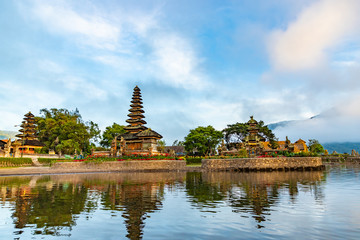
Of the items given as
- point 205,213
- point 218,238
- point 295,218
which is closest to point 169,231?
point 218,238

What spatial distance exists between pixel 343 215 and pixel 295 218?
2.01 m

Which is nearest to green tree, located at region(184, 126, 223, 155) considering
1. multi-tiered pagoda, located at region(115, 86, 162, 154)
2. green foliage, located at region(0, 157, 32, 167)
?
multi-tiered pagoda, located at region(115, 86, 162, 154)

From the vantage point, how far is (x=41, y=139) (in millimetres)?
84250

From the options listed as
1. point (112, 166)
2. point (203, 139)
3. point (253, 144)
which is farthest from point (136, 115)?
point (253, 144)

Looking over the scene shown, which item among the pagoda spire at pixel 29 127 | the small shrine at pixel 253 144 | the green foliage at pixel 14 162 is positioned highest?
the pagoda spire at pixel 29 127

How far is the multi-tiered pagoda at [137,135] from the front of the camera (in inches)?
2171

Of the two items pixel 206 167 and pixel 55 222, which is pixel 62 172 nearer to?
pixel 206 167

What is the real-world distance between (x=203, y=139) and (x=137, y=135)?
1907cm

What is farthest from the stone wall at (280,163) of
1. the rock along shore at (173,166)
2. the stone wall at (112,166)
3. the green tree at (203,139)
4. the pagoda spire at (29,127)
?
the pagoda spire at (29,127)

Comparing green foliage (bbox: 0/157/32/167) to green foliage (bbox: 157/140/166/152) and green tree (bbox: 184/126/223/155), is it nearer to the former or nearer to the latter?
green foliage (bbox: 157/140/166/152)

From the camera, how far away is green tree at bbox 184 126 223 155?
6650 cm

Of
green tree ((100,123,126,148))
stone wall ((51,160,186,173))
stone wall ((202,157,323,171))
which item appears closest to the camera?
stone wall ((202,157,323,171))

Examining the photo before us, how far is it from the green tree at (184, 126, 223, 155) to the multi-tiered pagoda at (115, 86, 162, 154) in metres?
11.6

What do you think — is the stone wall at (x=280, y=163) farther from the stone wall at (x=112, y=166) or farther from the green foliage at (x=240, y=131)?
the green foliage at (x=240, y=131)
